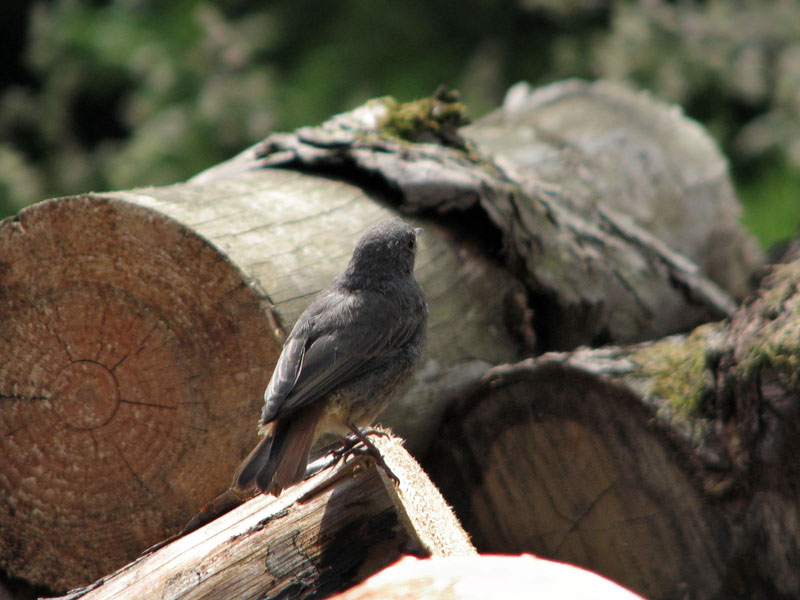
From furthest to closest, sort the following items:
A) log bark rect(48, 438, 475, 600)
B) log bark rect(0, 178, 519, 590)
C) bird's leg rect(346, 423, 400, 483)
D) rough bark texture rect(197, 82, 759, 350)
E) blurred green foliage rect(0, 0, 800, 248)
→ blurred green foliage rect(0, 0, 800, 248), rough bark texture rect(197, 82, 759, 350), log bark rect(0, 178, 519, 590), bird's leg rect(346, 423, 400, 483), log bark rect(48, 438, 475, 600)

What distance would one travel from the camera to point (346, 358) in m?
2.38

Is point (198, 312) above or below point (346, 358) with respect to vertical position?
above

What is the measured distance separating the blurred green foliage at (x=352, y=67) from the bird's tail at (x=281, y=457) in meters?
4.19

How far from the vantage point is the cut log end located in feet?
8.38

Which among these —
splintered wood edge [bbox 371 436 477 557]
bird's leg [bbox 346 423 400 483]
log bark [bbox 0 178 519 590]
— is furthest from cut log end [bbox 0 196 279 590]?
splintered wood edge [bbox 371 436 477 557]

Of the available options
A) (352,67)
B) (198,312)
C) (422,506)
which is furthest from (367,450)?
(352,67)

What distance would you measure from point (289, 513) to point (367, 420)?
383 millimetres

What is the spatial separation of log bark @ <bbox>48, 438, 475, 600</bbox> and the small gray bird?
12 centimetres

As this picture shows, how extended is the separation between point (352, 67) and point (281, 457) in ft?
16.0

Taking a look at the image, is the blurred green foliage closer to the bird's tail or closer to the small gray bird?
the small gray bird

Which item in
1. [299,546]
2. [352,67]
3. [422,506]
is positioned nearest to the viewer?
[299,546]

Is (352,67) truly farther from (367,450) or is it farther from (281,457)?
(281,457)

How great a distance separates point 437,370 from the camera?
9.61 feet

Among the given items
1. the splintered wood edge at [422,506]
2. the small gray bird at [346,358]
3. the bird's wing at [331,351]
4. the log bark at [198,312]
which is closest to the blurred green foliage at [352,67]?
the log bark at [198,312]
